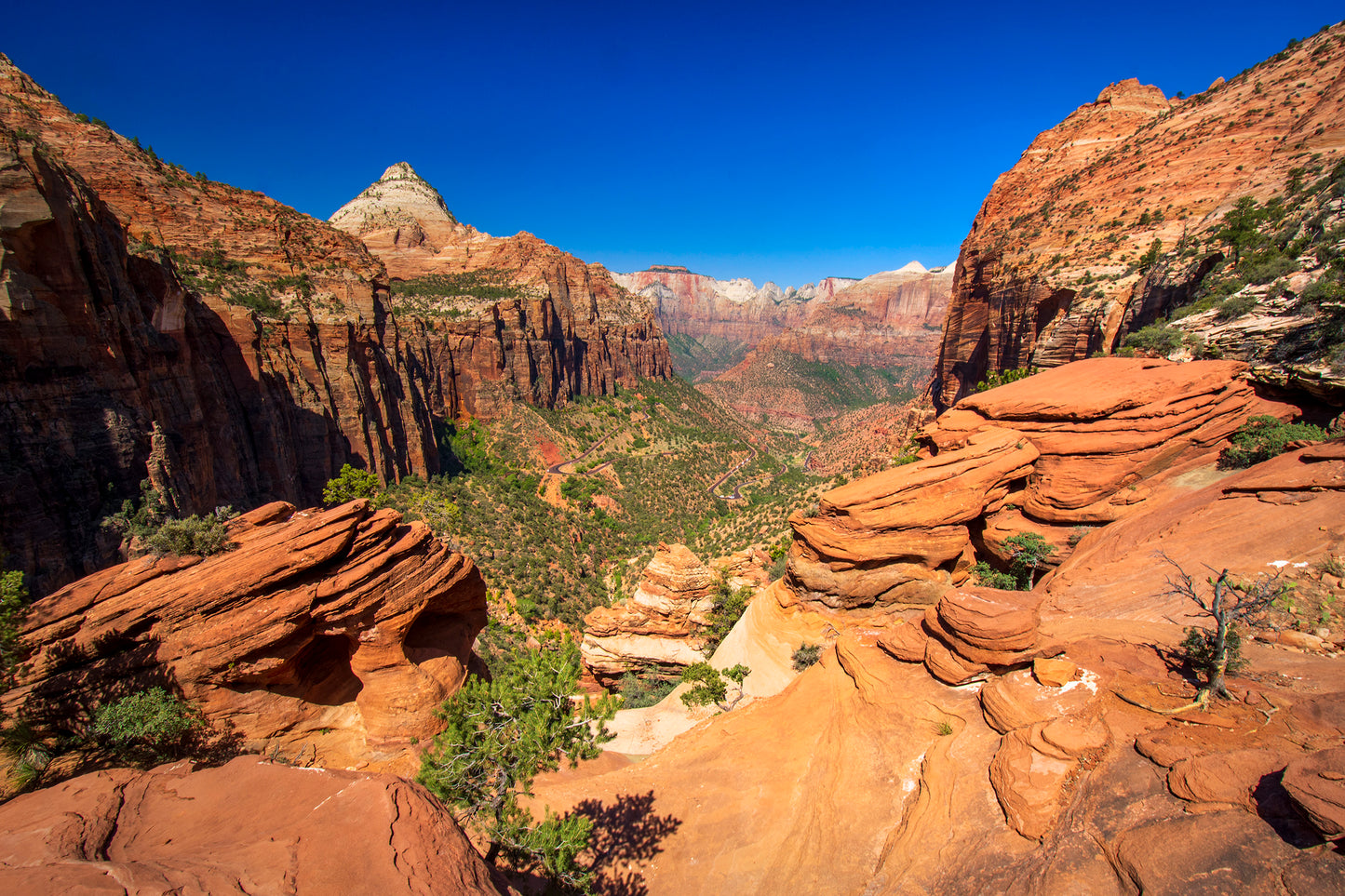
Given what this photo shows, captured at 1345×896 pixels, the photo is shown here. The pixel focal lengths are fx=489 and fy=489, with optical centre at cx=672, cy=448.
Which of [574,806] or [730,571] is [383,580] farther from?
[730,571]

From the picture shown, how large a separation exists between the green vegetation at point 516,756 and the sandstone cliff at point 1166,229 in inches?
1034

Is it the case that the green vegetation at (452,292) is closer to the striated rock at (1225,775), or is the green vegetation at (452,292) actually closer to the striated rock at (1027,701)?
the striated rock at (1027,701)

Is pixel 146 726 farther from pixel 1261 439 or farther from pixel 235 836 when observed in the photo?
pixel 1261 439

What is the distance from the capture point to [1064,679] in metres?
9.83

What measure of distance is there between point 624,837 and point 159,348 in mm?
26700

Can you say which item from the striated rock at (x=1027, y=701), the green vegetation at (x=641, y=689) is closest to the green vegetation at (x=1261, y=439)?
the striated rock at (x=1027, y=701)

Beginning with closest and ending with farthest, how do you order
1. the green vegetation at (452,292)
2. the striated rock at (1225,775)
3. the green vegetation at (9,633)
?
1. the striated rock at (1225,775)
2. the green vegetation at (9,633)
3. the green vegetation at (452,292)

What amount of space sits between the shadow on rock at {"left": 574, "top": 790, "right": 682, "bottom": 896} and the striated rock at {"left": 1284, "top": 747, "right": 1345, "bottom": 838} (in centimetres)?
1043

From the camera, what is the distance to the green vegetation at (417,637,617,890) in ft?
29.4

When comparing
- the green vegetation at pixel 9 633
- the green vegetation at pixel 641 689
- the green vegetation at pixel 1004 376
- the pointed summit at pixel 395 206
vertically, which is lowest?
the green vegetation at pixel 641 689

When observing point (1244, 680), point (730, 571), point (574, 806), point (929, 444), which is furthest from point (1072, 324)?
point (574, 806)

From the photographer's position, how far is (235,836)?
6.13 meters

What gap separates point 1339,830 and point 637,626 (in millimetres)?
23073

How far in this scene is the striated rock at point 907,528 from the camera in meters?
19.0
